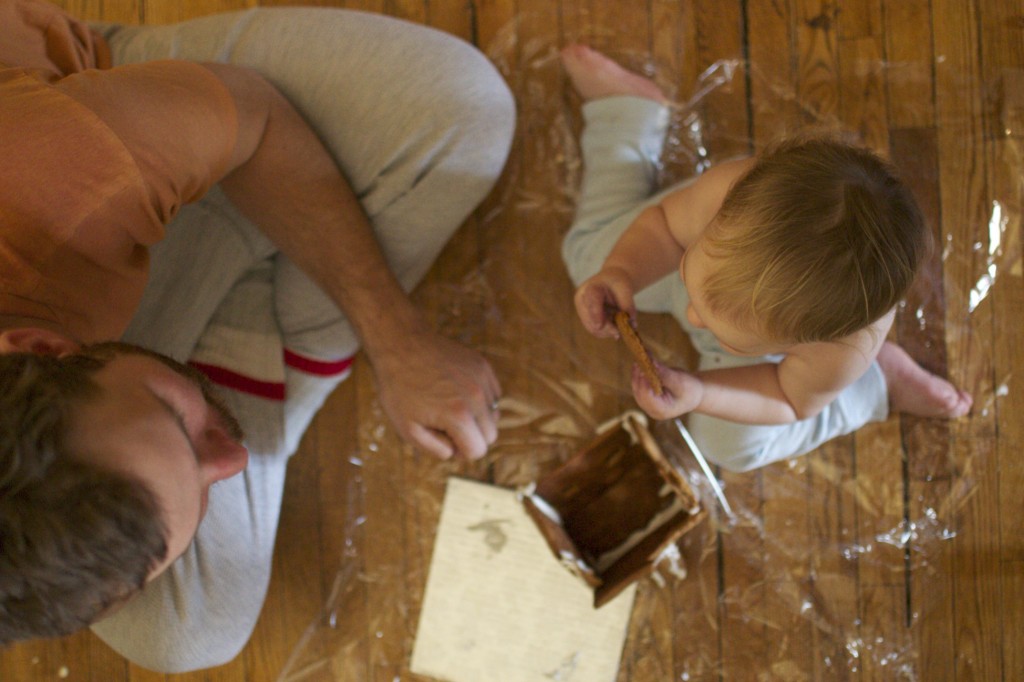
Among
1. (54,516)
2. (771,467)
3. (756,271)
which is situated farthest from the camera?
(771,467)

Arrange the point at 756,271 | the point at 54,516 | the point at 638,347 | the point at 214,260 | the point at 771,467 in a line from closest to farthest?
the point at 54,516 < the point at 756,271 < the point at 638,347 < the point at 214,260 < the point at 771,467

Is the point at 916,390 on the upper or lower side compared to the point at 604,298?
lower

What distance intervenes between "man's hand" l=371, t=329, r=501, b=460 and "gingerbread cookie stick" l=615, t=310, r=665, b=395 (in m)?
0.19

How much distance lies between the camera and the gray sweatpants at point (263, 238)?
0.74 meters

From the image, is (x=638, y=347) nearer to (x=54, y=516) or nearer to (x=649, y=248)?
(x=649, y=248)

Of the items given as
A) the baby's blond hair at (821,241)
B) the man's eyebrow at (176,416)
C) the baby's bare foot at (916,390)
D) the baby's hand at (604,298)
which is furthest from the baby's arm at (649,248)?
the man's eyebrow at (176,416)

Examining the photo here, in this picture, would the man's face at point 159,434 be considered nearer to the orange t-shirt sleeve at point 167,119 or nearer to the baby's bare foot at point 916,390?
the orange t-shirt sleeve at point 167,119

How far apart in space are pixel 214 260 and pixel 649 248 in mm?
447

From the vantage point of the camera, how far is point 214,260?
2.45ft

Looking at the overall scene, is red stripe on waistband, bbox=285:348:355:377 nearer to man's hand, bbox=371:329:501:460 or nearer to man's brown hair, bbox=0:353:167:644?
man's hand, bbox=371:329:501:460

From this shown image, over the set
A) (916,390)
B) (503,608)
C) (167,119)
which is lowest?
(503,608)

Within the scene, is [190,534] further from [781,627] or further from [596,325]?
[781,627]

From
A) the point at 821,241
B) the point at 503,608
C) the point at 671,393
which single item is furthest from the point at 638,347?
the point at 503,608

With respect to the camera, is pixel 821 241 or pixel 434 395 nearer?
pixel 821 241
